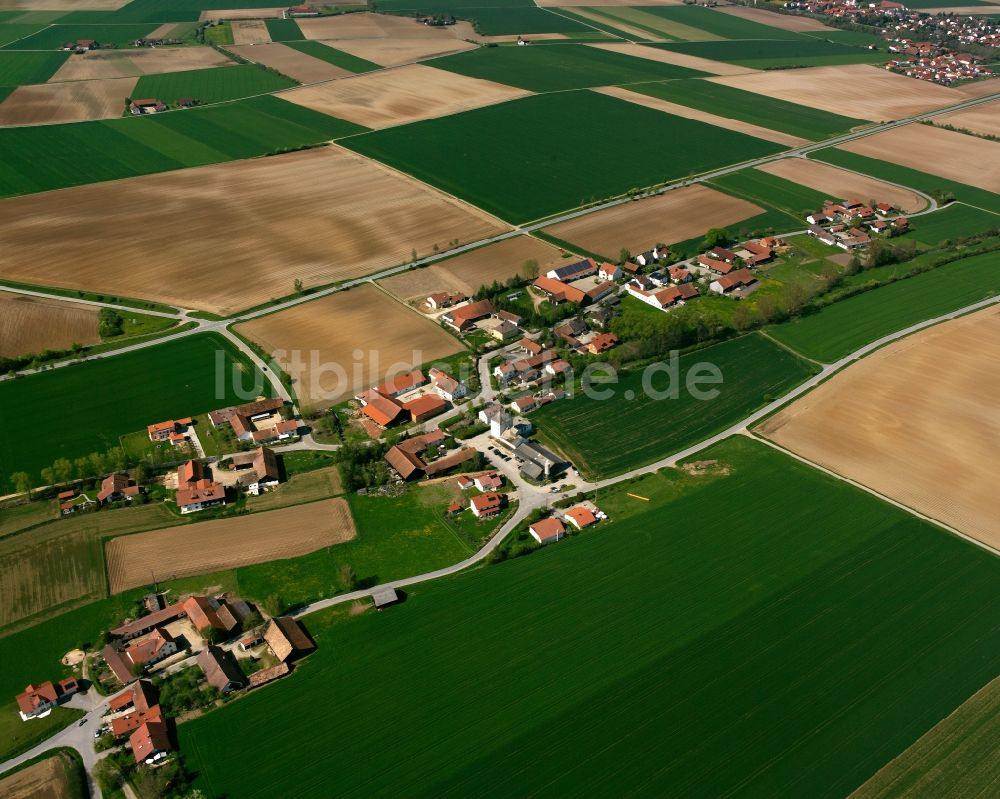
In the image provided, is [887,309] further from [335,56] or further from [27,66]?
[27,66]

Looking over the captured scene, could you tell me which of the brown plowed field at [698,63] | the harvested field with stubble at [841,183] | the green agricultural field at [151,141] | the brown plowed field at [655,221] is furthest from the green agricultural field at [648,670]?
the brown plowed field at [698,63]

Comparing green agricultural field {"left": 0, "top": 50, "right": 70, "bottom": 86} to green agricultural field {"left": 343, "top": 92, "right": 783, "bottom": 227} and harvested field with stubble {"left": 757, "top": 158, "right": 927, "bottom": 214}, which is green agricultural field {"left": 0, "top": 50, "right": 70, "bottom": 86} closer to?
green agricultural field {"left": 343, "top": 92, "right": 783, "bottom": 227}

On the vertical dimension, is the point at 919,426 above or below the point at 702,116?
below

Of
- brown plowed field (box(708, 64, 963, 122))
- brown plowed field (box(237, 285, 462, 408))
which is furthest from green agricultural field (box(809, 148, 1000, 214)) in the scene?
brown plowed field (box(237, 285, 462, 408))

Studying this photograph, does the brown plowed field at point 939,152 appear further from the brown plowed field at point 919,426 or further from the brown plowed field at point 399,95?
the brown plowed field at point 399,95

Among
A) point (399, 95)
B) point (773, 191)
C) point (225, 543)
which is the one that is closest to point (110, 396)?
point (225, 543)

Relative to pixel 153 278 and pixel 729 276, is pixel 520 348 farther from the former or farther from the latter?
pixel 153 278

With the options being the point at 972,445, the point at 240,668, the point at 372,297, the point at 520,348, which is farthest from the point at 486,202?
the point at 240,668
